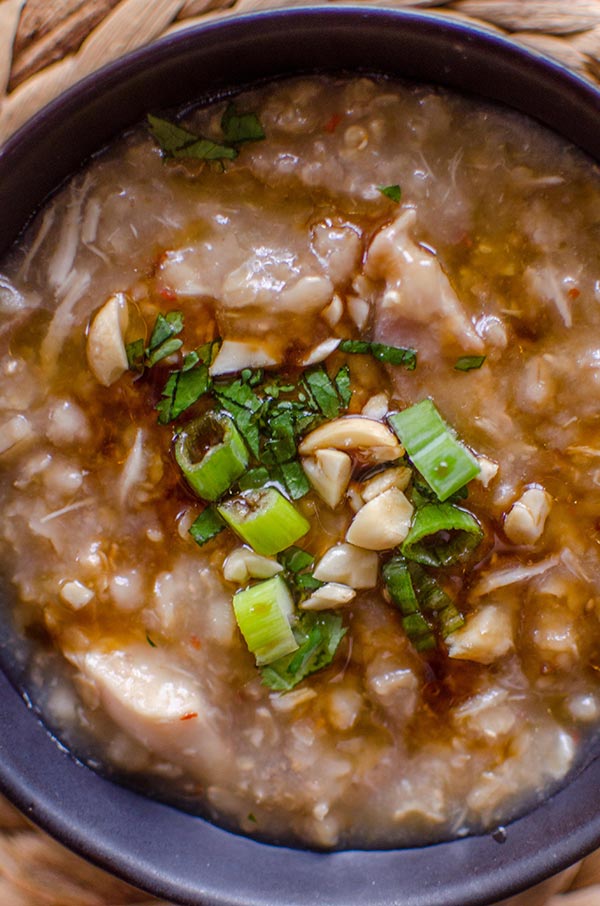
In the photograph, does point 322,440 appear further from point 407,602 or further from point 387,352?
point 407,602

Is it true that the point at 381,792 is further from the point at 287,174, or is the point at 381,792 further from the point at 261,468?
the point at 287,174

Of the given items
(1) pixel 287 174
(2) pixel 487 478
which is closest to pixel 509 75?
(1) pixel 287 174

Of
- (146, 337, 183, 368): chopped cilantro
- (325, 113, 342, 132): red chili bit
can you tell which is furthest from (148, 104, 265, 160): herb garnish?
Answer: (146, 337, 183, 368): chopped cilantro

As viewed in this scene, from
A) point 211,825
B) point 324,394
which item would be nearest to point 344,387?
point 324,394

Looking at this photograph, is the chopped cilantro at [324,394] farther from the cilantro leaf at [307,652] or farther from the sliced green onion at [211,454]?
the cilantro leaf at [307,652]

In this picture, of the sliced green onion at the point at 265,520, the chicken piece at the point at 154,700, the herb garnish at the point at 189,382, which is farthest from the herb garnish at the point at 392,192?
the chicken piece at the point at 154,700

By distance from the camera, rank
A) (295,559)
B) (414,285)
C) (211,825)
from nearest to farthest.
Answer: (414,285) → (295,559) → (211,825)

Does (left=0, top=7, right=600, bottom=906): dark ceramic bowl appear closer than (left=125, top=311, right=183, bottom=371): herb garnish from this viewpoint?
Yes

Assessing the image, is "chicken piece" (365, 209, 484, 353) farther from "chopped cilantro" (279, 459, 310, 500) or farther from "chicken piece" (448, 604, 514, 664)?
"chicken piece" (448, 604, 514, 664)
